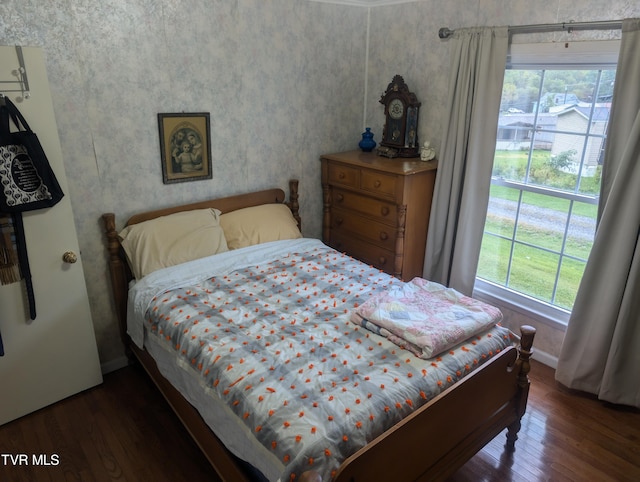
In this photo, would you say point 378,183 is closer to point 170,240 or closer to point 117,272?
point 170,240

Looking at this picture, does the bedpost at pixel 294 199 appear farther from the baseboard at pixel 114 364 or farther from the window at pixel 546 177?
the baseboard at pixel 114 364

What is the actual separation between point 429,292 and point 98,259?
75.4 inches

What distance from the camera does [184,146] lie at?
2793 mm

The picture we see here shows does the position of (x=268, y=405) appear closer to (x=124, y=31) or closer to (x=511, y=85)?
(x=124, y=31)

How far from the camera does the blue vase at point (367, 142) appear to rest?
355 cm

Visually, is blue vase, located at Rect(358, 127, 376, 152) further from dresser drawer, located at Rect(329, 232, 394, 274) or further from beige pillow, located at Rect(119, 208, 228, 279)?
beige pillow, located at Rect(119, 208, 228, 279)

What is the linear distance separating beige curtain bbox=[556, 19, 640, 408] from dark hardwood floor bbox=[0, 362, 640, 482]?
0.17 m

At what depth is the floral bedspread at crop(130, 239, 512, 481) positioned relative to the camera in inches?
58.4

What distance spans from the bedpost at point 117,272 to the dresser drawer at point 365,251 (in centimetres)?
162

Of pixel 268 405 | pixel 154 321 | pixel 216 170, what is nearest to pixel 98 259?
pixel 154 321

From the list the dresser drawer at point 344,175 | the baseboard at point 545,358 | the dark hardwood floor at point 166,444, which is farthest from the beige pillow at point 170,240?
the baseboard at point 545,358

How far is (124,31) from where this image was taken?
2428 millimetres

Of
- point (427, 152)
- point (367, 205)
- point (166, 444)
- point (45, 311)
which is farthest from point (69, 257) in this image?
point (427, 152)

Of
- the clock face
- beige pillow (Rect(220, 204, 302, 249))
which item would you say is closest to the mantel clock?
the clock face
